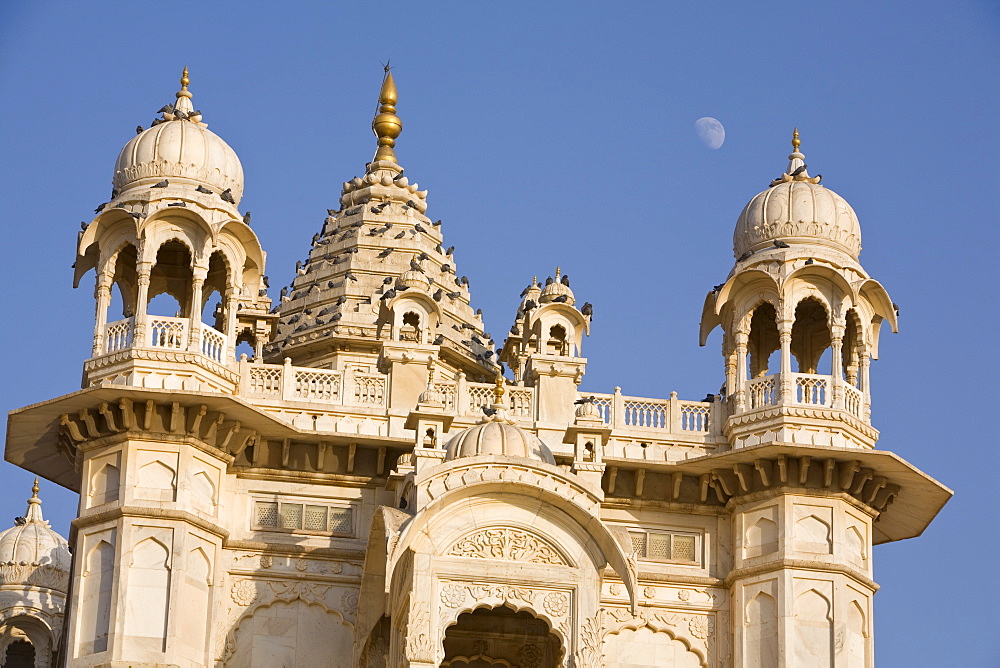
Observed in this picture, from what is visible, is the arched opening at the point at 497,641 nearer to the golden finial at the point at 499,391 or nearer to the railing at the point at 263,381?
the golden finial at the point at 499,391

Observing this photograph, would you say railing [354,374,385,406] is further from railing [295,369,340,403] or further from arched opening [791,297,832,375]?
arched opening [791,297,832,375]

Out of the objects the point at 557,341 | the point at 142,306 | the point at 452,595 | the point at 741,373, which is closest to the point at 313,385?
the point at 142,306

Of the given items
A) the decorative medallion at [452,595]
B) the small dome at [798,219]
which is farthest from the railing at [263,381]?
the small dome at [798,219]

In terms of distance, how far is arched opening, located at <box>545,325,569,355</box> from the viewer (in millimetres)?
46344

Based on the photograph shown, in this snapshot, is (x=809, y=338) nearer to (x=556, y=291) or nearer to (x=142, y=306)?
(x=556, y=291)

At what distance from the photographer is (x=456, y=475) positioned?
129ft

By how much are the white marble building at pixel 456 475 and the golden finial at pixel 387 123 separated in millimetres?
14158

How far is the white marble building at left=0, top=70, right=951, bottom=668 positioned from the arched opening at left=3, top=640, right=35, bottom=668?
12956 millimetres

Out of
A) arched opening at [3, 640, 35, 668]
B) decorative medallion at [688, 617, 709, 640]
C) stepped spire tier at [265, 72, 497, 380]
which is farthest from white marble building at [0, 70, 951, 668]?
arched opening at [3, 640, 35, 668]

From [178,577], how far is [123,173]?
744cm

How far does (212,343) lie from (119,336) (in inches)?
60.7

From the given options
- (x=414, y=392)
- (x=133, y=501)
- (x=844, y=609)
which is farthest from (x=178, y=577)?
(x=844, y=609)

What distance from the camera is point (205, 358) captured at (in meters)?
42.8

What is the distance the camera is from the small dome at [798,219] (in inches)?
1785
